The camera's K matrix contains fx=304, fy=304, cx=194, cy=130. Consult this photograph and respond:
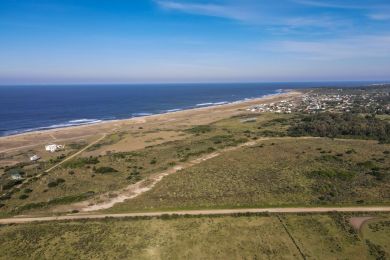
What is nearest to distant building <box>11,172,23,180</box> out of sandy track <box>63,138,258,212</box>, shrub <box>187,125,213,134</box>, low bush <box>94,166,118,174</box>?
low bush <box>94,166,118,174</box>

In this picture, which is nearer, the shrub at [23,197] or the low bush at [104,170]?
the shrub at [23,197]

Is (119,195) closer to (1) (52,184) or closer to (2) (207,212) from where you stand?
(1) (52,184)

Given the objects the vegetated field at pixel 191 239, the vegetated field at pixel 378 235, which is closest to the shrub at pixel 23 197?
the vegetated field at pixel 191 239

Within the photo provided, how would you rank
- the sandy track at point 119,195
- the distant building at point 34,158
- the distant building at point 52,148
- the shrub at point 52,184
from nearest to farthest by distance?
the sandy track at point 119,195, the shrub at point 52,184, the distant building at point 34,158, the distant building at point 52,148

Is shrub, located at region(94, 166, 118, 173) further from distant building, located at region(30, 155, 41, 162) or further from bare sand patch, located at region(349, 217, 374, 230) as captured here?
bare sand patch, located at region(349, 217, 374, 230)

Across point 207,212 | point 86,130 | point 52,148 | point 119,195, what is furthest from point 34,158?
point 207,212

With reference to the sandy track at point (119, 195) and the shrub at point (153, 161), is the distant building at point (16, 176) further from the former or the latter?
the shrub at point (153, 161)
